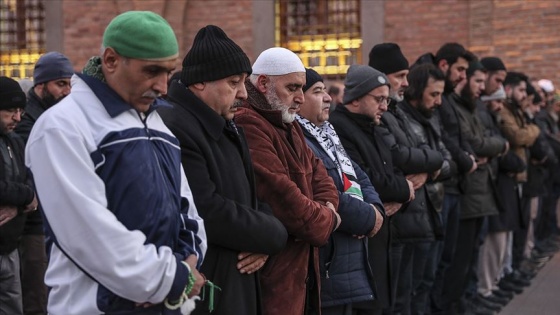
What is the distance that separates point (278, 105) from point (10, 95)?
7.78ft

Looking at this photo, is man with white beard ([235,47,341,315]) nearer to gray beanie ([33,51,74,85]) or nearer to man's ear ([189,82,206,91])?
man's ear ([189,82,206,91])

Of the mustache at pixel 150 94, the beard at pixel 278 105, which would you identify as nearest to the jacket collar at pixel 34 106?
the beard at pixel 278 105

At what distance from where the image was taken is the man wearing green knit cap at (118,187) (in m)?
3.10

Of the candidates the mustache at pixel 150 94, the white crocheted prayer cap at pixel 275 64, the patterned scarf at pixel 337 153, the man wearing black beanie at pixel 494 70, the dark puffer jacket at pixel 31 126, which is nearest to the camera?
the mustache at pixel 150 94

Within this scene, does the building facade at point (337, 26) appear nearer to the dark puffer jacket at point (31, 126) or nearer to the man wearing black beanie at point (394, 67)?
the man wearing black beanie at point (394, 67)

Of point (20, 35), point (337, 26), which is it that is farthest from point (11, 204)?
point (20, 35)

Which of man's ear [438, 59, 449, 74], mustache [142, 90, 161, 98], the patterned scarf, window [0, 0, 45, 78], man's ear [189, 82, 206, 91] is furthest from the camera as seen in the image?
window [0, 0, 45, 78]

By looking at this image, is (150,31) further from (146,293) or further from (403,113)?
(403,113)

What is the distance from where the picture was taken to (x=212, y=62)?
4203mm

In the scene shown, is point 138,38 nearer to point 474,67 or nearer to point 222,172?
point 222,172

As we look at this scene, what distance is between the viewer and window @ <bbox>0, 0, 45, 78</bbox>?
1708 centimetres

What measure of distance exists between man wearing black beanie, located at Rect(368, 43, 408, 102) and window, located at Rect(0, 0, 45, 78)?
35.6ft

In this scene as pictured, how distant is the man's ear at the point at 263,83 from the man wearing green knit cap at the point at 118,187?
1.56m

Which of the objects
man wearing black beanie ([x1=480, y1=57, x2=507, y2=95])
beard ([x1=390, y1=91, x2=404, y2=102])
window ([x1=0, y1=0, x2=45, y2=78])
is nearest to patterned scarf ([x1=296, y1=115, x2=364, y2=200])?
beard ([x1=390, y1=91, x2=404, y2=102])
